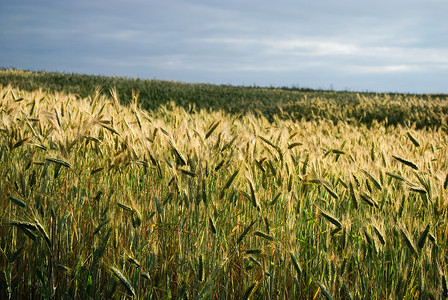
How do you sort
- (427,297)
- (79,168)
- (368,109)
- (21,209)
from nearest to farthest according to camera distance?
(427,297) < (21,209) < (79,168) < (368,109)

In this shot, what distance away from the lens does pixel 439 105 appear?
10.7m

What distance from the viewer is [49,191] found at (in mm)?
2404

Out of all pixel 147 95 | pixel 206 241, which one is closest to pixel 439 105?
pixel 147 95

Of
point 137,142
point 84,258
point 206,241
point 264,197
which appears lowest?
point 84,258

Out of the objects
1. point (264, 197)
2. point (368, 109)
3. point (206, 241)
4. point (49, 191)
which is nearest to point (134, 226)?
point (206, 241)

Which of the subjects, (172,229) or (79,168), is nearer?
(172,229)

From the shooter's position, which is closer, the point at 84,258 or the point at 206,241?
the point at 206,241

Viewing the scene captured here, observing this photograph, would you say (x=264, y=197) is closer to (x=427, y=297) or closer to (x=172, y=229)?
(x=172, y=229)

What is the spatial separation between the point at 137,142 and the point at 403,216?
1599mm

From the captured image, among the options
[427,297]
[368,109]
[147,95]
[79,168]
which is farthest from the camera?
[147,95]

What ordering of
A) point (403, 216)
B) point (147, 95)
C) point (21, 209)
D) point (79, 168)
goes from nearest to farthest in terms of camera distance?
1. point (403, 216)
2. point (21, 209)
3. point (79, 168)
4. point (147, 95)

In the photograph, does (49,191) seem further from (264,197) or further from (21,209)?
(264,197)

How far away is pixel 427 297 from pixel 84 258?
152 centimetres

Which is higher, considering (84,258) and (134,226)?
(134,226)
